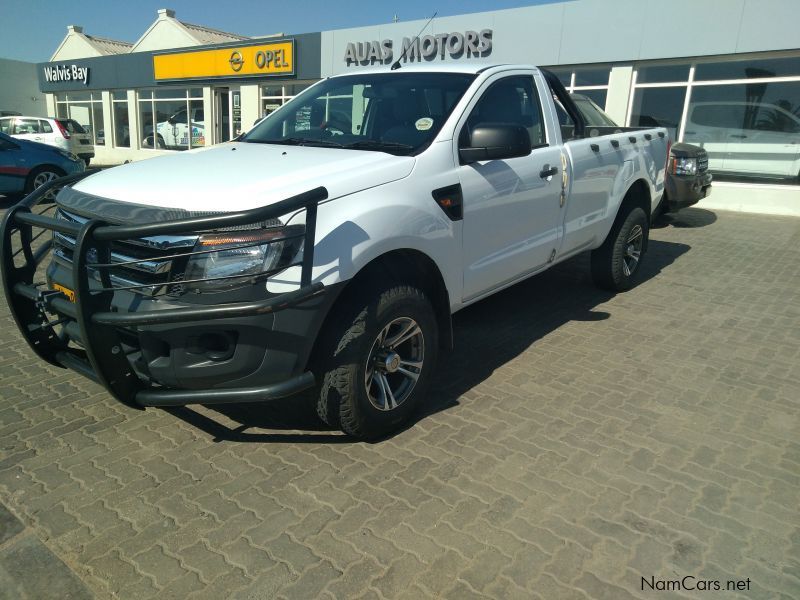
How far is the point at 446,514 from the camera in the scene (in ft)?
8.69

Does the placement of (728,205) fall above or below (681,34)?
below

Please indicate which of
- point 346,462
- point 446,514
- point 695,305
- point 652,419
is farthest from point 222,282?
point 695,305

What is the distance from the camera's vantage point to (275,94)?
67.1 feet

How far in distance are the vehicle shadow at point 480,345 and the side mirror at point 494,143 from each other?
1.49 meters

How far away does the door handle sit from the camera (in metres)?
4.18

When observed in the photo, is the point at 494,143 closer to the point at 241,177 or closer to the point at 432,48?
the point at 241,177

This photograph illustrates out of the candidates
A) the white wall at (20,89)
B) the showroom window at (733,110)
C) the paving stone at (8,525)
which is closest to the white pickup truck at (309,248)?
the paving stone at (8,525)

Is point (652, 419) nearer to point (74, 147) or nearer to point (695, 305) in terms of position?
point (695, 305)

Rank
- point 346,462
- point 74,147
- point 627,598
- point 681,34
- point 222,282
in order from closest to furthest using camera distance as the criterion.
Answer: point 627,598 → point 222,282 → point 346,462 → point 681,34 → point 74,147

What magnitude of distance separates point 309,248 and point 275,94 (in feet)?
64.3

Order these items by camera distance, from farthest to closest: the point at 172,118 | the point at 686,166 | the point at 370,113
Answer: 1. the point at 172,118
2. the point at 686,166
3. the point at 370,113

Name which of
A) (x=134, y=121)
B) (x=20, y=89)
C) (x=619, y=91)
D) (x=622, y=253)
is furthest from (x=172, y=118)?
(x=622, y=253)

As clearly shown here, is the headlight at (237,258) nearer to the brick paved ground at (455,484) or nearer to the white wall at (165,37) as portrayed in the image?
the brick paved ground at (455,484)

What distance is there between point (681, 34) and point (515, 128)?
10.9m
